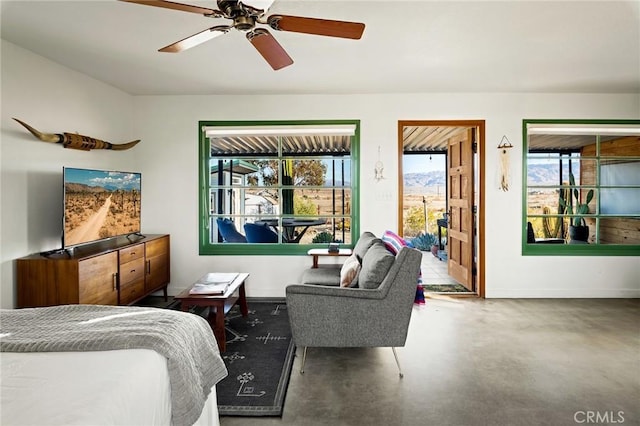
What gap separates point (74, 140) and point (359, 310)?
10.1 feet

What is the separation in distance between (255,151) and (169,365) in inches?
141

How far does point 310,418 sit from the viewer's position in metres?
2.08

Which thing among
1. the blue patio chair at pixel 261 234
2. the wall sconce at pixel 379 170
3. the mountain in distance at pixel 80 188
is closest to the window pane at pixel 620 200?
the wall sconce at pixel 379 170

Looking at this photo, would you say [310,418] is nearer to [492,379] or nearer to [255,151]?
[492,379]

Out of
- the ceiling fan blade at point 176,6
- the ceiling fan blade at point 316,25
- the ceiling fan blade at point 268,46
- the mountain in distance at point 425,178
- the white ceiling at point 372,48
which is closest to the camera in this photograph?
the ceiling fan blade at point 176,6

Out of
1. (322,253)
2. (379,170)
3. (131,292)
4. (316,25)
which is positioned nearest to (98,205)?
(131,292)

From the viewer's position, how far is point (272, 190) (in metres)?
4.69

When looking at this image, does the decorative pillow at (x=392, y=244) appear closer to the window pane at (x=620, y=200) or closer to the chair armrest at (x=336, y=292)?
the chair armrest at (x=336, y=292)

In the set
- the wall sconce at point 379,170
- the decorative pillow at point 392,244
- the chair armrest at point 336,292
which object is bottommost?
the chair armrest at point 336,292

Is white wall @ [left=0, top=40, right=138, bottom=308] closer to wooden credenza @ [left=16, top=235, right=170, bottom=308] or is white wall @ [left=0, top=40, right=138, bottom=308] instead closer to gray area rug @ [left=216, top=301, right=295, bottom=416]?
wooden credenza @ [left=16, top=235, right=170, bottom=308]

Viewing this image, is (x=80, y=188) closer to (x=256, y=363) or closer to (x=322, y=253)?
(x=256, y=363)

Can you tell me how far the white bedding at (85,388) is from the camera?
3.21ft

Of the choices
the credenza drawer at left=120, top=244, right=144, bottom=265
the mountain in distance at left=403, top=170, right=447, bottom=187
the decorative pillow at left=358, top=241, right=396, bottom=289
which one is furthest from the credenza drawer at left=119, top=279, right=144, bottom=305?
the mountain in distance at left=403, top=170, right=447, bottom=187

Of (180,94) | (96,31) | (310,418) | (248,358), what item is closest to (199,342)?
(310,418)
